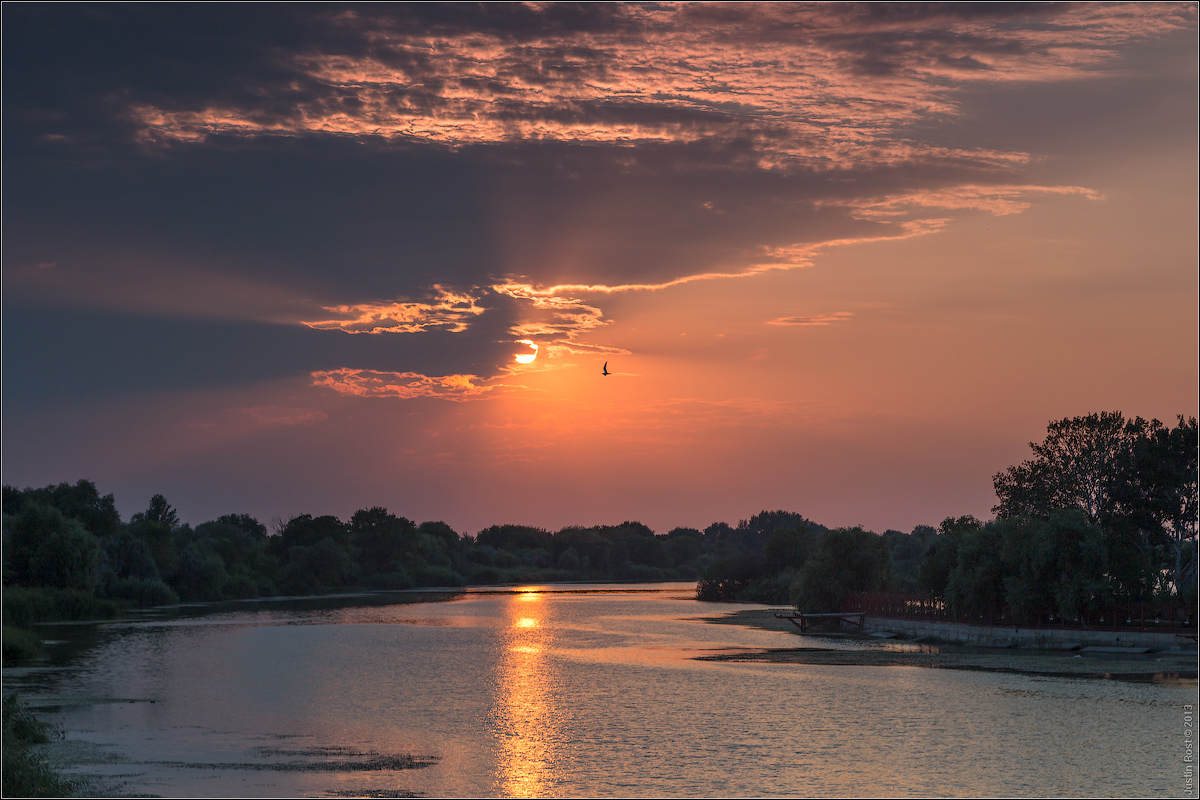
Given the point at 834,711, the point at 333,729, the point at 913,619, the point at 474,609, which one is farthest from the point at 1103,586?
the point at 474,609

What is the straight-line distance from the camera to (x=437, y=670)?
182 ft

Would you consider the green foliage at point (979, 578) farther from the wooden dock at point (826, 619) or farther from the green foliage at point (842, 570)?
the green foliage at point (842, 570)

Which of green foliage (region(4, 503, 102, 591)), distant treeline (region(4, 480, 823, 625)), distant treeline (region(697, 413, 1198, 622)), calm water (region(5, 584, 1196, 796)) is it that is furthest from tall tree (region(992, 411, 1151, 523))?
green foliage (region(4, 503, 102, 591))

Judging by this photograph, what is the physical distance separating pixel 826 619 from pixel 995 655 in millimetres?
28173

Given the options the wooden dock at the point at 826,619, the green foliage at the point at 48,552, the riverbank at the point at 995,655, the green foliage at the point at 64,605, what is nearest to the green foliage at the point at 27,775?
the riverbank at the point at 995,655

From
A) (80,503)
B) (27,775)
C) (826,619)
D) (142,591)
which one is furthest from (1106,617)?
(80,503)

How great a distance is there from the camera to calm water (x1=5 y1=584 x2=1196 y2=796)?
2714 centimetres

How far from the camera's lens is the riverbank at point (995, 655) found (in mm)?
50250

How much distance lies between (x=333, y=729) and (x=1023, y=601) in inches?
1879

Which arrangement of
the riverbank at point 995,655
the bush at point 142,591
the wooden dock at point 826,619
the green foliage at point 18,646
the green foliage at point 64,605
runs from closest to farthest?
1. the riverbank at point 995,655
2. the green foliage at point 18,646
3. the wooden dock at point 826,619
4. the green foliage at point 64,605
5. the bush at point 142,591

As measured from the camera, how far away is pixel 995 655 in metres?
59.6

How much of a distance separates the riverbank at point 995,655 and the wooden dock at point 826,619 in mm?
7585

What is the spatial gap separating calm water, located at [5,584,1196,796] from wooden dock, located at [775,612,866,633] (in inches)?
813

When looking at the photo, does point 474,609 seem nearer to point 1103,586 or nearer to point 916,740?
point 1103,586
